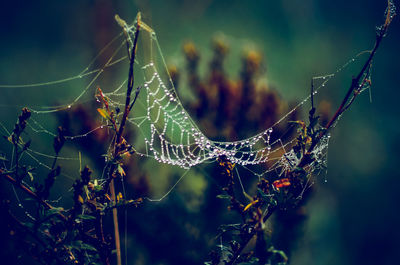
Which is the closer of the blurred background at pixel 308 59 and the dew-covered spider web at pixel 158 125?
the dew-covered spider web at pixel 158 125

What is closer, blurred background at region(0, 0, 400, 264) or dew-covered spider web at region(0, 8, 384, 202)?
dew-covered spider web at region(0, 8, 384, 202)

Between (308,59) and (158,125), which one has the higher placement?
(308,59)

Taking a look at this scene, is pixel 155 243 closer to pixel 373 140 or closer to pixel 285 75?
pixel 285 75

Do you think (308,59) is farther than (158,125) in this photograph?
Yes

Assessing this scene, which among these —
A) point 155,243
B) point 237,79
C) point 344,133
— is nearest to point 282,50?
point 344,133
